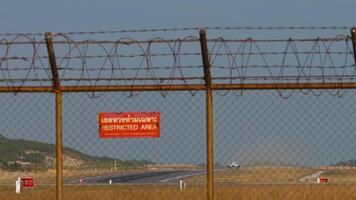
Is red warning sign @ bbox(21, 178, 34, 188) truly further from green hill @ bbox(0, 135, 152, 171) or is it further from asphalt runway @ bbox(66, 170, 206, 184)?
green hill @ bbox(0, 135, 152, 171)

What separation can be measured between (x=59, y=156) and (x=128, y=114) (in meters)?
1.24

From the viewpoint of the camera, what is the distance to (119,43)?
35.0ft

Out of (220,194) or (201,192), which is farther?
(201,192)

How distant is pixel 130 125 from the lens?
Answer: 34.0 ft

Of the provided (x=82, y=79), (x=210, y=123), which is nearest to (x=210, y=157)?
(x=210, y=123)

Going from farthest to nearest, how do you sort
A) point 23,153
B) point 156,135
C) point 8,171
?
point 23,153 → point 8,171 → point 156,135

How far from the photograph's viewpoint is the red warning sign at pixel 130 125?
34.0 feet

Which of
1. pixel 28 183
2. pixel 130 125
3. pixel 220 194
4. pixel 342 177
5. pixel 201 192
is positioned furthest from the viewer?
pixel 342 177

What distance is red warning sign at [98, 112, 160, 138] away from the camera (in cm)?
1035

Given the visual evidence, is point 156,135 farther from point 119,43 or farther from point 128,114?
point 119,43

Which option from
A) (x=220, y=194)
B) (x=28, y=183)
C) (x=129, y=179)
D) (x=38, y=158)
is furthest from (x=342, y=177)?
(x=38, y=158)

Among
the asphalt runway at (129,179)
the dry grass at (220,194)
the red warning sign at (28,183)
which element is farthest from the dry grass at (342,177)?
the dry grass at (220,194)

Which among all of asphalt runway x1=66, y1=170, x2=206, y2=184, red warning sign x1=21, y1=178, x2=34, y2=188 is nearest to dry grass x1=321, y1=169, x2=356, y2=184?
asphalt runway x1=66, y1=170, x2=206, y2=184

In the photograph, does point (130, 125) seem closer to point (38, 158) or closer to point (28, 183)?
point (28, 183)
